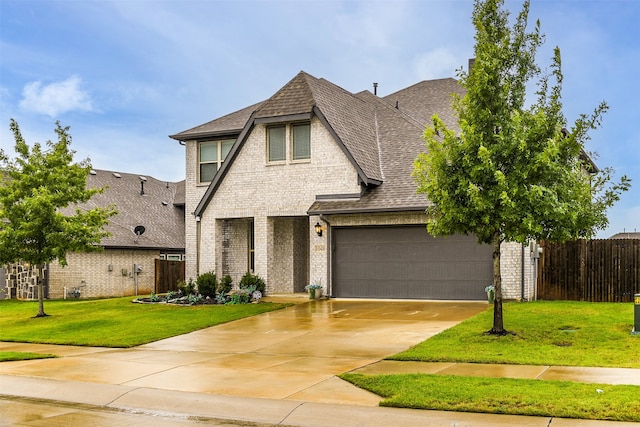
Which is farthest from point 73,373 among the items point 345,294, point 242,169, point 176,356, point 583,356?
point 242,169

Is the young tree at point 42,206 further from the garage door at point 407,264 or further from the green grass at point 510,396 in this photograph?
the green grass at point 510,396

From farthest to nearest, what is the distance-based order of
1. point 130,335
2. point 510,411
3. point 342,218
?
point 342,218, point 130,335, point 510,411

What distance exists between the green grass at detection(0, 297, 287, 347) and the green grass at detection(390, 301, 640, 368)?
23.5ft

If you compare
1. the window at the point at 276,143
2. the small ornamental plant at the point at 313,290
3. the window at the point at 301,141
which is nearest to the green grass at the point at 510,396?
the small ornamental plant at the point at 313,290

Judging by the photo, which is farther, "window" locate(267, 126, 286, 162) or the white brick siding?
"window" locate(267, 126, 286, 162)

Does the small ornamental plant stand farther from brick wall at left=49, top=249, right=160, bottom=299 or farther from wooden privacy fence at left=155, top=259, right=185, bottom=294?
brick wall at left=49, top=249, right=160, bottom=299

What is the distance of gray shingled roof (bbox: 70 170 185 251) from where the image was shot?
115 ft

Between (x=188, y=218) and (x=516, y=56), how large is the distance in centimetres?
1650

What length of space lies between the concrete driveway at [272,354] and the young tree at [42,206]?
533 cm

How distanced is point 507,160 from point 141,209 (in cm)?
2746

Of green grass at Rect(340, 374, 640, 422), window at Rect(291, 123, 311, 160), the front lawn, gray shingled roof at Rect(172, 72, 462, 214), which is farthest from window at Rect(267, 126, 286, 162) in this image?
green grass at Rect(340, 374, 640, 422)

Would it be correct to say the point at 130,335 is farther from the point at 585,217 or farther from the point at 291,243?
the point at 585,217

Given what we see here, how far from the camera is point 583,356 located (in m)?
11.9

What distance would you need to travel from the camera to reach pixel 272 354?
13.8 m
